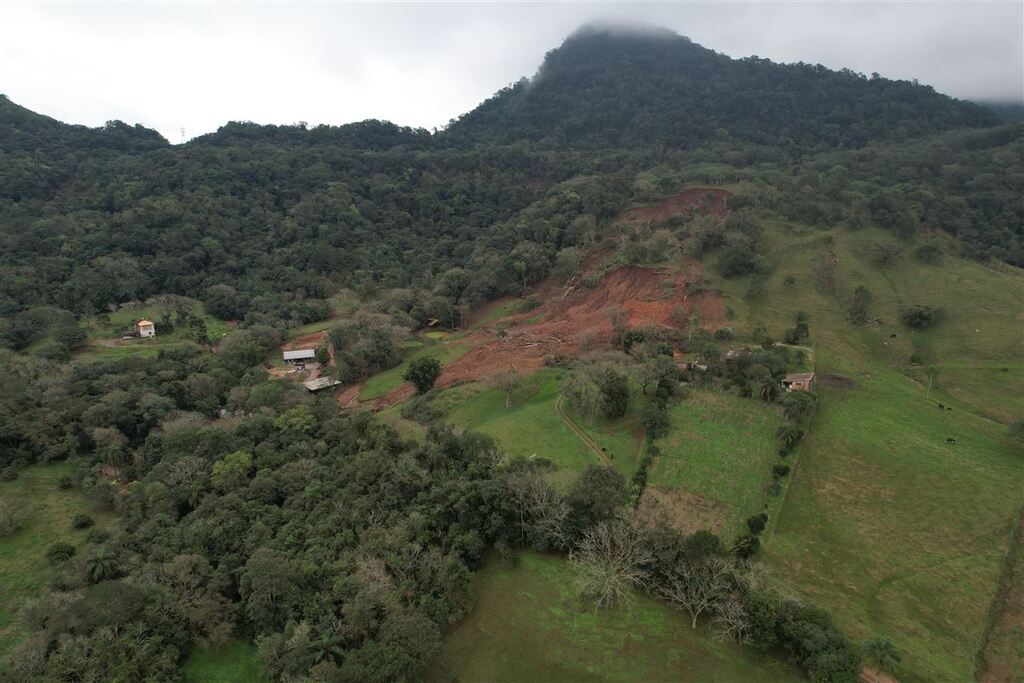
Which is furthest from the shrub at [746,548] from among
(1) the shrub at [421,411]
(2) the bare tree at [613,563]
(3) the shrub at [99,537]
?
(3) the shrub at [99,537]

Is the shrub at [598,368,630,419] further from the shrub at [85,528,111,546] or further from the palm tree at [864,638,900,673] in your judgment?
the shrub at [85,528,111,546]

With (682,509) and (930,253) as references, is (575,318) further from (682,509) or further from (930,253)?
(930,253)

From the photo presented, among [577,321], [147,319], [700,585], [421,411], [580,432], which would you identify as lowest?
[421,411]

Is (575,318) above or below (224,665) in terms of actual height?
above

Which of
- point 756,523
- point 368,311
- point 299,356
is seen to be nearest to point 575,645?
point 756,523

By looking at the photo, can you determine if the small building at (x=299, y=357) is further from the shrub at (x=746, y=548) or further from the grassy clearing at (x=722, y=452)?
the shrub at (x=746, y=548)

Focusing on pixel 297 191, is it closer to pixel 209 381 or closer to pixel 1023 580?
pixel 209 381
